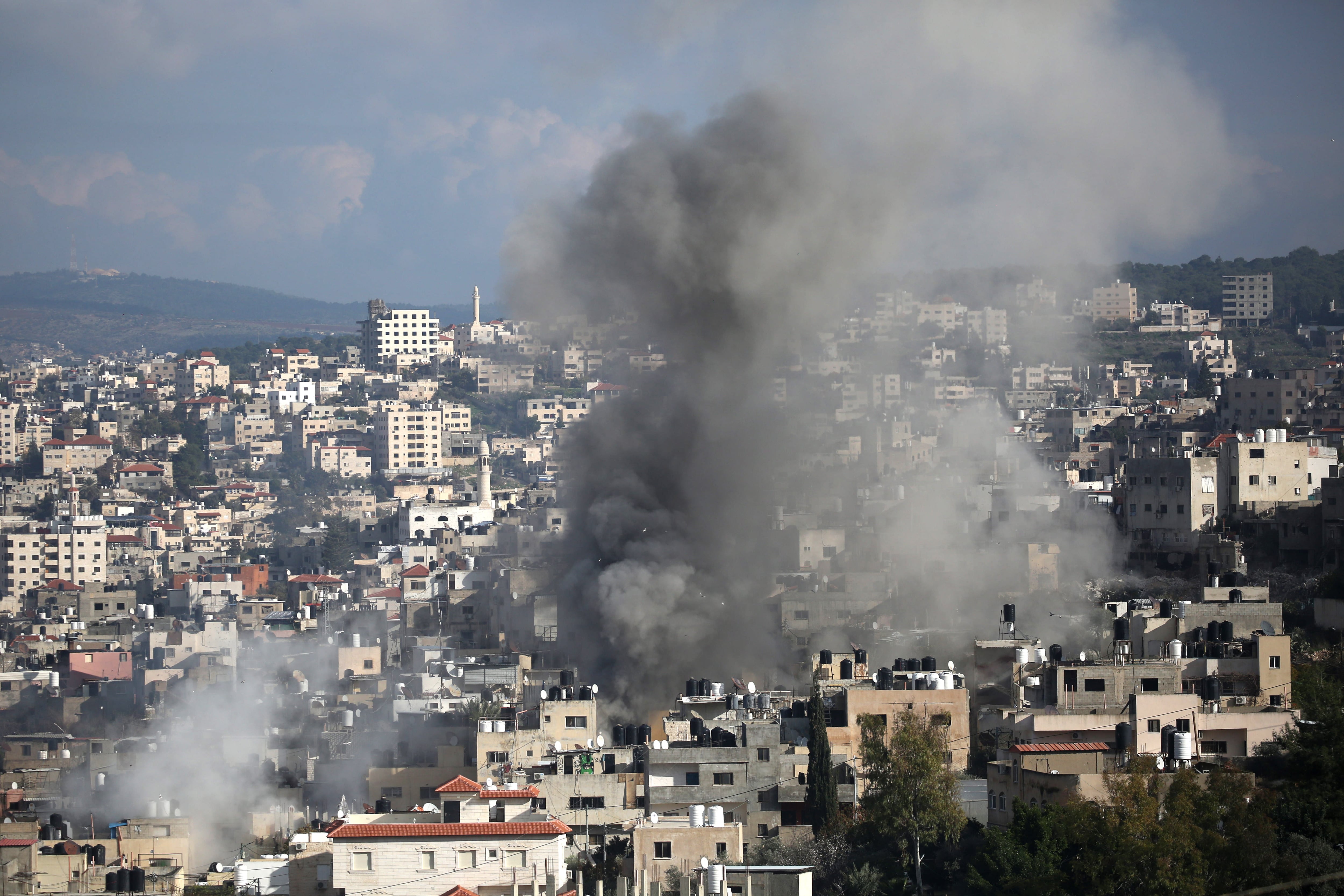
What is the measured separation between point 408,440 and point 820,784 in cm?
8306

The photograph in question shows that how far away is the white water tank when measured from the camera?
78.9 feet

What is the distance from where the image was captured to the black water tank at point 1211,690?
87.5ft

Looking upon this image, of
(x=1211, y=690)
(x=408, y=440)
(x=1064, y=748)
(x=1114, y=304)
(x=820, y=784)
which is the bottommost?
(x=820, y=784)

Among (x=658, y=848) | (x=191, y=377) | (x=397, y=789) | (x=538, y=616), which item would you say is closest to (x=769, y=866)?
(x=658, y=848)

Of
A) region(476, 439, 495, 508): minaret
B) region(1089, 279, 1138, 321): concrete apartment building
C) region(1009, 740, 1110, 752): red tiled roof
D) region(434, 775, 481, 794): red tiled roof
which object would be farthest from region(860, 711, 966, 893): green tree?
region(1089, 279, 1138, 321): concrete apartment building

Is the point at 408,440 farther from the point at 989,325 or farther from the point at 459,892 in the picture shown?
the point at 459,892

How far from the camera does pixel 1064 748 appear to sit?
82.4 feet

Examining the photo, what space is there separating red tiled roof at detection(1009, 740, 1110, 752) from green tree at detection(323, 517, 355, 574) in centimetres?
5053

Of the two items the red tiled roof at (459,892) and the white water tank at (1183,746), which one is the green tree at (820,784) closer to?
the white water tank at (1183,746)

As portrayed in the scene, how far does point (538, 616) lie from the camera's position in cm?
4266

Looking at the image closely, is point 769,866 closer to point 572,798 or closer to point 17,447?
point 572,798

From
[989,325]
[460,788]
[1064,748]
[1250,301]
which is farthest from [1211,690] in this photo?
[1250,301]

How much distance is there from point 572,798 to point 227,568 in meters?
46.5

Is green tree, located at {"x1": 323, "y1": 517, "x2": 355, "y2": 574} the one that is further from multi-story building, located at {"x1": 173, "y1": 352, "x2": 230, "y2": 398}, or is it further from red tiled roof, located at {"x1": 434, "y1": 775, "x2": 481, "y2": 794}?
multi-story building, located at {"x1": 173, "y1": 352, "x2": 230, "y2": 398}
